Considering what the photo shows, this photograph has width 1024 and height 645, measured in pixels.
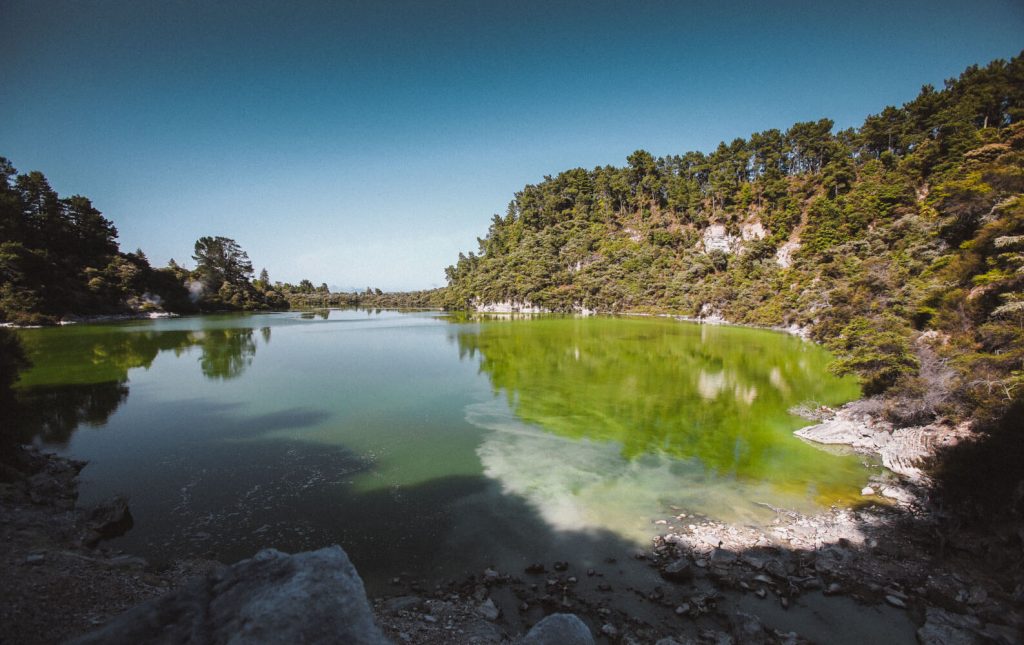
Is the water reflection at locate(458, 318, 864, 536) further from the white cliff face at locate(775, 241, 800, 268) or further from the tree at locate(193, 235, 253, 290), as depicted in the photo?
the tree at locate(193, 235, 253, 290)

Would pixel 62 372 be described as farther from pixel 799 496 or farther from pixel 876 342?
pixel 876 342

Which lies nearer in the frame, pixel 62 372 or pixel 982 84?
pixel 62 372

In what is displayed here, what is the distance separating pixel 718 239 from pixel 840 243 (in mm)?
26272

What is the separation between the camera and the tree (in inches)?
2891

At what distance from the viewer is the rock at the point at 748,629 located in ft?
15.0

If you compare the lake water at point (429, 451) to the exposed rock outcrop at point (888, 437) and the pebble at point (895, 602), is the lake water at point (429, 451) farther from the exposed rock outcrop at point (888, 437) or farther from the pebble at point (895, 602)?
the pebble at point (895, 602)

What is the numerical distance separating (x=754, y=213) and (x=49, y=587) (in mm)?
81152

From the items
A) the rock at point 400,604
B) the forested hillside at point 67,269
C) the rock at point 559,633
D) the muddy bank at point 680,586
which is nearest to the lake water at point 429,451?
the muddy bank at point 680,586

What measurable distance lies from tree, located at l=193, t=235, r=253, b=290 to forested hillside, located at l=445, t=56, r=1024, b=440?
44229 millimetres

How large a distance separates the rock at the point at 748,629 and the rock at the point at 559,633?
2.89 meters

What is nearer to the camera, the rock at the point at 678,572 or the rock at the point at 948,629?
the rock at the point at 948,629

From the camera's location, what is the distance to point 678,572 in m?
5.73

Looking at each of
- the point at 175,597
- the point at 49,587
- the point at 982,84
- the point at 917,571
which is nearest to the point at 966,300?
the point at 917,571

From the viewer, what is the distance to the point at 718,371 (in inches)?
862
